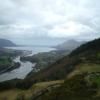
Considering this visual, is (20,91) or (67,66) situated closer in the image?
(20,91)

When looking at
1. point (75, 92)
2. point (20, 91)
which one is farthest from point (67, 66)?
point (75, 92)

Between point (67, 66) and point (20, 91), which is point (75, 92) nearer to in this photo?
point (20, 91)

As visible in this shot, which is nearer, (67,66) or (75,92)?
(75,92)

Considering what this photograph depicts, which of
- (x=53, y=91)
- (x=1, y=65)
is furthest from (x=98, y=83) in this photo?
(x=1, y=65)

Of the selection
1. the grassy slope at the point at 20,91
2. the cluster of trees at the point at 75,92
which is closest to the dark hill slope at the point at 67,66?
the grassy slope at the point at 20,91

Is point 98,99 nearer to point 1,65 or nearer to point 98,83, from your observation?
point 98,83

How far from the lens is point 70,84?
38.8 metres

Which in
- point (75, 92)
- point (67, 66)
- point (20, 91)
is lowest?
A: point (20, 91)

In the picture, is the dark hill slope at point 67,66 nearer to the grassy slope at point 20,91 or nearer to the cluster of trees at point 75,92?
the grassy slope at point 20,91

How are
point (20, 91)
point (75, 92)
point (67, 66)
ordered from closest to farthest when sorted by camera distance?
point (75, 92) → point (20, 91) → point (67, 66)

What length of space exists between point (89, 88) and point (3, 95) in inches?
878

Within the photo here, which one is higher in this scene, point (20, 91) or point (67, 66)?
point (67, 66)

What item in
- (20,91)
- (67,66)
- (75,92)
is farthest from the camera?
(67,66)

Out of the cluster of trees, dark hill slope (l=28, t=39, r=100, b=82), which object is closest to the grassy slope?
dark hill slope (l=28, t=39, r=100, b=82)
